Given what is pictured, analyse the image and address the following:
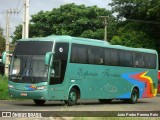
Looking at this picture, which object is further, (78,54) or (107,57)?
(107,57)

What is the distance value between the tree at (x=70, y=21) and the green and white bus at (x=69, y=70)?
3326cm

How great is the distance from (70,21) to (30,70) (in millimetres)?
42604

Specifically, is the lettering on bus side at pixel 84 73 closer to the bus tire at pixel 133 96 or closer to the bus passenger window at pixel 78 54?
the bus passenger window at pixel 78 54

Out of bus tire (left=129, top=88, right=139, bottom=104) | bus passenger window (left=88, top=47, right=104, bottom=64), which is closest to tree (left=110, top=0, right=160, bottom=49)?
bus tire (left=129, top=88, right=139, bottom=104)

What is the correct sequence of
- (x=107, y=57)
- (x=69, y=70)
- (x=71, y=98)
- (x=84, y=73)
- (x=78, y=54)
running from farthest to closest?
(x=107, y=57) → (x=84, y=73) → (x=78, y=54) → (x=71, y=98) → (x=69, y=70)

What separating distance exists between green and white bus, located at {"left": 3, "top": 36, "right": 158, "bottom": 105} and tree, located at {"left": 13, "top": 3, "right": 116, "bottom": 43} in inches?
1309

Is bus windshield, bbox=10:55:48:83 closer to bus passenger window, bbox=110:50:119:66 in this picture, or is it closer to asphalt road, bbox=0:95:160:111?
asphalt road, bbox=0:95:160:111

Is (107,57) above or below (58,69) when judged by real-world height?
above

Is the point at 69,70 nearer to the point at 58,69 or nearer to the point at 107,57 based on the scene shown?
the point at 58,69

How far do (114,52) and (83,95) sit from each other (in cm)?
365

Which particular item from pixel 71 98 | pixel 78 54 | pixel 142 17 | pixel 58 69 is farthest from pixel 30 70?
pixel 142 17

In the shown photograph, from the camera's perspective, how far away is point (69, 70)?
22281 millimetres

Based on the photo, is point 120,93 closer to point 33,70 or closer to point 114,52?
point 114,52

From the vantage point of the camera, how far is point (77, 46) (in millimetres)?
22953
